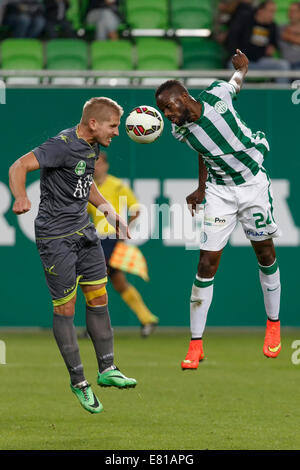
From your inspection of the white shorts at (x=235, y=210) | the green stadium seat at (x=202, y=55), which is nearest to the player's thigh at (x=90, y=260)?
the white shorts at (x=235, y=210)

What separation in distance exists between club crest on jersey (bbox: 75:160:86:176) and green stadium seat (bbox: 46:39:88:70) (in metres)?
7.82

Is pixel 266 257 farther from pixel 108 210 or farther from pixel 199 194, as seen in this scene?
pixel 108 210

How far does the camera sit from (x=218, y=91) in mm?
8219

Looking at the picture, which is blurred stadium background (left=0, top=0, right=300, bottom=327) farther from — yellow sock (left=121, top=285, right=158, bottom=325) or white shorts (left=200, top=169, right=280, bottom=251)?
white shorts (left=200, top=169, right=280, bottom=251)

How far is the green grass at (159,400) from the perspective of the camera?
753cm

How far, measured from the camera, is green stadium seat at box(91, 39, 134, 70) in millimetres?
15305

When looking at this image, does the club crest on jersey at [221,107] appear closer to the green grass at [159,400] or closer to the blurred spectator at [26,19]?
the green grass at [159,400]

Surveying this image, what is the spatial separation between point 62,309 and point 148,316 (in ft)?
18.6

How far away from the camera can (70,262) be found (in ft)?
25.7

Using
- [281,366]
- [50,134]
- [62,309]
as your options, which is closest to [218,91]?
[62,309]

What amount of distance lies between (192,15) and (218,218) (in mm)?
8559

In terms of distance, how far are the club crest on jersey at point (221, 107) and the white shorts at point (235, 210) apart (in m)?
0.63

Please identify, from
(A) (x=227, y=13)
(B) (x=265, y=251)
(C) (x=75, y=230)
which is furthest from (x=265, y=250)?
(A) (x=227, y=13)
